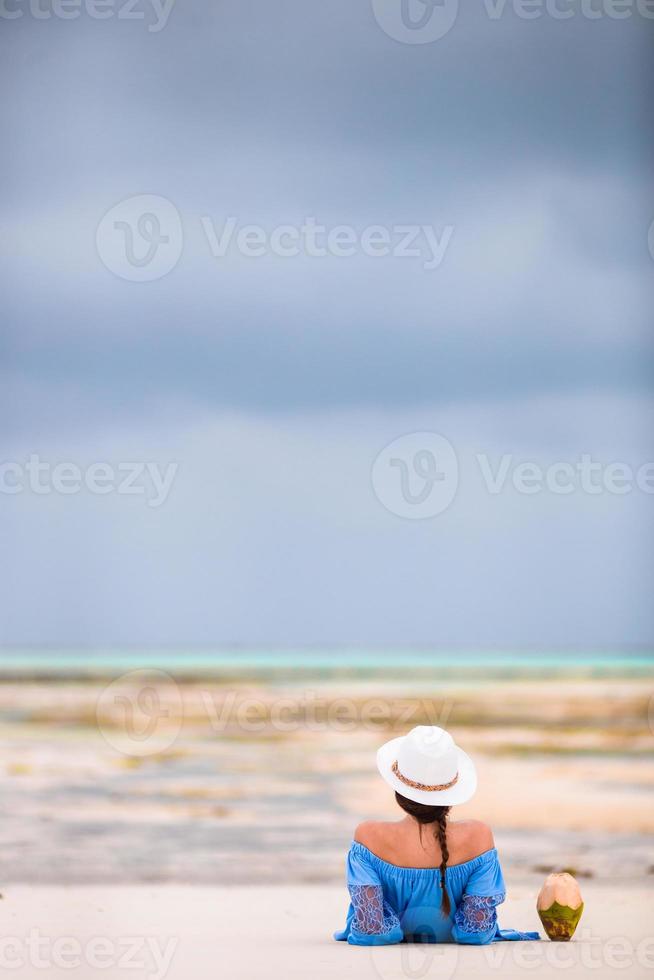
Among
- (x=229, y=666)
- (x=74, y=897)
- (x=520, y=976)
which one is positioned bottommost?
(x=520, y=976)

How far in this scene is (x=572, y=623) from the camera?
3.25 m

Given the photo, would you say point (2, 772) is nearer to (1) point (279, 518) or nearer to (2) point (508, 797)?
(1) point (279, 518)

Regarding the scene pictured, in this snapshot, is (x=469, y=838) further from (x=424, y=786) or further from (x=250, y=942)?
(x=250, y=942)

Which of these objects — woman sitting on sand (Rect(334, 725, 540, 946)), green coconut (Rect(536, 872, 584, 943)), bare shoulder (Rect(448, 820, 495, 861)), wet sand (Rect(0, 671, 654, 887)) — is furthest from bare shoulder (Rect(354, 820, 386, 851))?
wet sand (Rect(0, 671, 654, 887))

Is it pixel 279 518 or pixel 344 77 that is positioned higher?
pixel 344 77

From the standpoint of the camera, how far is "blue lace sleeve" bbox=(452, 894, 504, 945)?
176 centimetres

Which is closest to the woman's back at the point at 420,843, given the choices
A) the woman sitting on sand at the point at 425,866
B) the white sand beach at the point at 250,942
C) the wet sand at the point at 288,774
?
the woman sitting on sand at the point at 425,866

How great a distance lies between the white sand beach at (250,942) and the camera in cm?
168

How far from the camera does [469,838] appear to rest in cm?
178

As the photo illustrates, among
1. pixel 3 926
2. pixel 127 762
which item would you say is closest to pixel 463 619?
pixel 127 762

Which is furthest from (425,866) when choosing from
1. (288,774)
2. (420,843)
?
(288,774)

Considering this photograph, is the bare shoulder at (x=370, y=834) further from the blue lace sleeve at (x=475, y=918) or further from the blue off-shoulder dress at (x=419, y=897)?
the blue lace sleeve at (x=475, y=918)

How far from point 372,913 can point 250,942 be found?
226mm

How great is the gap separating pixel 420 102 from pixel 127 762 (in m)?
2.35
